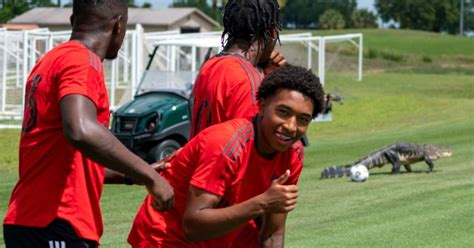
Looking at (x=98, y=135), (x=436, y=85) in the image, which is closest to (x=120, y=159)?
(x=98, y=135)

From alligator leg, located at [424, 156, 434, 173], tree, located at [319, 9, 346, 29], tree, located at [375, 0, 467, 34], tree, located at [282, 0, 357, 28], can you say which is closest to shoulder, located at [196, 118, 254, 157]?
alligator leg, located at [424, 156, 434, 173]

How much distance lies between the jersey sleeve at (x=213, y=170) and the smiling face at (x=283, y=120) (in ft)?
0.66

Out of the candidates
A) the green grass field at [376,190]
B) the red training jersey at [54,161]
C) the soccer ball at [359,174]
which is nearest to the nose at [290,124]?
the red training jersey at [54,161]

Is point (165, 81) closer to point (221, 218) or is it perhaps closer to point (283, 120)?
point (283, 120)

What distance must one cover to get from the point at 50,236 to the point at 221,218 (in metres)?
0.76

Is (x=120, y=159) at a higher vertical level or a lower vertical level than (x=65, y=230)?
higher

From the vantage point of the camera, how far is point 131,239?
510cm

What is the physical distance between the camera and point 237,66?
612cm

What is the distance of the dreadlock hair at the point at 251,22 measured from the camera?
644 cm

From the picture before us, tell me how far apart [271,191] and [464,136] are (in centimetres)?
1851

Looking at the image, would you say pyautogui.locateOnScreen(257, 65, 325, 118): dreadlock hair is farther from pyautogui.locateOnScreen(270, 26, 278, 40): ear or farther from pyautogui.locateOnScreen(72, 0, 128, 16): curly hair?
pyautogui.locateOnScreen(270, 26, 278, 40): ear

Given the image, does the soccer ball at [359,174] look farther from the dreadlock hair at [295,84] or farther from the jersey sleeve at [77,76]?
the jersey sleeve at [77,76]

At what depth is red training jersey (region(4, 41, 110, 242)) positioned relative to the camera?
475 cm

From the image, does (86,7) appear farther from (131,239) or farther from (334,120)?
(334,120)
